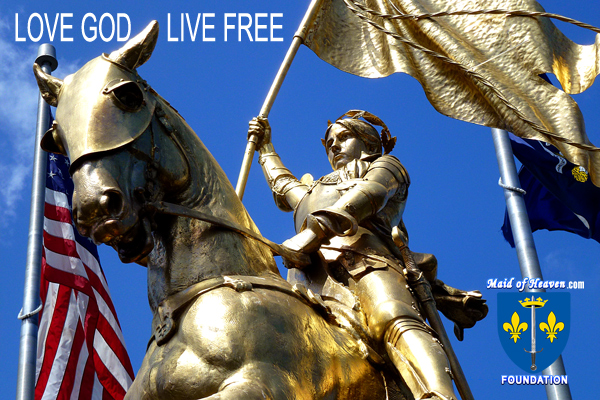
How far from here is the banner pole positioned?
28.0ft

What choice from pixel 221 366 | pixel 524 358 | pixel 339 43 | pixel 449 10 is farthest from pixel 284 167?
pixel 524 358

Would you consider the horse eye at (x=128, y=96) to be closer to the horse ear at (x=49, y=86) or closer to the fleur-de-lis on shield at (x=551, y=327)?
the horse ear at (x=49, y=86)

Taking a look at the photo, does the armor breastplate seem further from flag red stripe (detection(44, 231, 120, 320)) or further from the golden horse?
flag red stripe (detection(44, 231, 120, 320))

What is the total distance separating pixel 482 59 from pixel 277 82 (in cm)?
212

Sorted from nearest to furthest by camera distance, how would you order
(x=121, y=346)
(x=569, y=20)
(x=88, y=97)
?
(x=88, y=97), (x=569, y=20), (x=121, y=346)

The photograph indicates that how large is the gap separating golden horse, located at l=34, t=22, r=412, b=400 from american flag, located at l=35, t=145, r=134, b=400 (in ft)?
14.5

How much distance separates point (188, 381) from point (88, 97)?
187cm

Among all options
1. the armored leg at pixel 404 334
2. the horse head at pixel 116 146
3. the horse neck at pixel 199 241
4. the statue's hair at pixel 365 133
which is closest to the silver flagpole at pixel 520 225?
the statue's hair at pixel 365 133

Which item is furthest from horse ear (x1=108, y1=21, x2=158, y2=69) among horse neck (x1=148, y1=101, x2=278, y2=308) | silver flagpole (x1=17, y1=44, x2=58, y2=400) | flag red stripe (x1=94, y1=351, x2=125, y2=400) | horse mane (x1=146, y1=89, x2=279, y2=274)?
flag red stripe (x1=94, y1=351, x2=125, y2=400)

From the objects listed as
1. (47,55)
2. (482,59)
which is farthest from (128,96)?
(47,55)

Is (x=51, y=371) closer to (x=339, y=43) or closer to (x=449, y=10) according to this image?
(x=339, y=43)

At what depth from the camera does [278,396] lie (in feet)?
16.9

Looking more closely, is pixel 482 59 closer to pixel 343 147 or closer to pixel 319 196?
pixel 343 147

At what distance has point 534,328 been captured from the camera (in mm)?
12578
